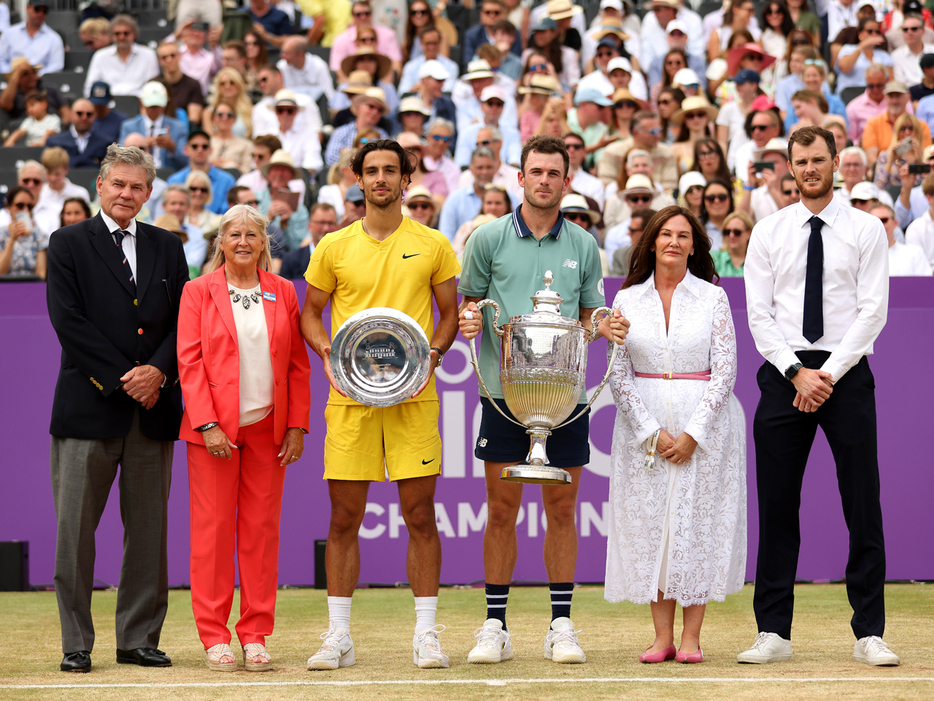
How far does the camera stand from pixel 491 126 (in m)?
12.2

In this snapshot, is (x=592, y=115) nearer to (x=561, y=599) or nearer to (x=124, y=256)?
(x=124, y=256)

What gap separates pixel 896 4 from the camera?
14211 millimetres

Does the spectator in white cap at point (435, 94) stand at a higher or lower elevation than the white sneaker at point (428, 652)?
higher

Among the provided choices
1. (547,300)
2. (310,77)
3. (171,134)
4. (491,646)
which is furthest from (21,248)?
(491,646)

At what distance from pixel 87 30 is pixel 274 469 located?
1150cm

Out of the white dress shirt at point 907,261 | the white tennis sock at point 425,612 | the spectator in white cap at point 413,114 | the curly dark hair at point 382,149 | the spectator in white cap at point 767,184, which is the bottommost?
the white tennis sock at point 425,612

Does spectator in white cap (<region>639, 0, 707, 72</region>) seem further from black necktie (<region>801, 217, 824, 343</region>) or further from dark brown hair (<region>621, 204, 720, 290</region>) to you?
black necktie (<region>801, 217, 824, 343</region>)

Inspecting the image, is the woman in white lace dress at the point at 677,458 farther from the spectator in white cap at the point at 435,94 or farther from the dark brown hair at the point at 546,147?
the spectator in white cap at the point at 435,94

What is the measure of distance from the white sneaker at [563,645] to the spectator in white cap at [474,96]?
8281 mm

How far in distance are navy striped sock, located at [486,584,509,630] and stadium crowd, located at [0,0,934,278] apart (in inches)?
168

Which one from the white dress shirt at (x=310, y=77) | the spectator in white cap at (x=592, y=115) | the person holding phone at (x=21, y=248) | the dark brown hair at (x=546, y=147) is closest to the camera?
the dark brown hair at (x=546, y=147)

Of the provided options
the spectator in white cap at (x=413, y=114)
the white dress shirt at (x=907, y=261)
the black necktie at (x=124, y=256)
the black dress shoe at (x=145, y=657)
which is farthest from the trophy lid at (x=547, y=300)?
the spectator in white cap at (x=413, y=114)

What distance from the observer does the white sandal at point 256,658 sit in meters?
5.16

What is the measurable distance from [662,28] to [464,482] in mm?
8533
